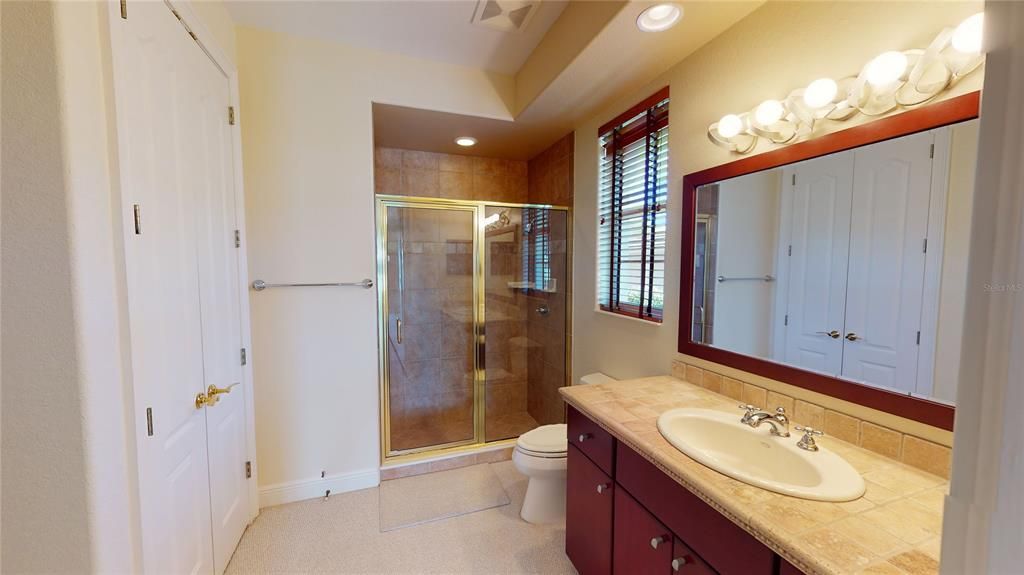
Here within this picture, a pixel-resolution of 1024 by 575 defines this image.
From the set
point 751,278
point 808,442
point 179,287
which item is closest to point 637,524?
point 808,442

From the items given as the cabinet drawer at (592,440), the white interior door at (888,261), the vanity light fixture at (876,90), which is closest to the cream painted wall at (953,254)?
the white interior door at (888,261)

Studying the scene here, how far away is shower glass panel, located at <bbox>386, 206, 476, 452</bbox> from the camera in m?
2.74

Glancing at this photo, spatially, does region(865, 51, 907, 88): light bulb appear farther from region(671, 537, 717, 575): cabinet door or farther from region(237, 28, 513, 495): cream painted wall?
region(237, 28, 513, 495): cream painted wall

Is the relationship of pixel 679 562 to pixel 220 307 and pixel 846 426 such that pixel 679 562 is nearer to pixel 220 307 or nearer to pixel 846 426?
pixel 846 426

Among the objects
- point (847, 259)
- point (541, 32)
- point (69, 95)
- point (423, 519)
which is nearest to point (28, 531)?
point (69, 95)

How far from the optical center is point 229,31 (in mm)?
1936

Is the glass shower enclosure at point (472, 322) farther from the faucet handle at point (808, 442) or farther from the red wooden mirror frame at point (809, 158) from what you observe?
the faucet handle at point (808, 442)

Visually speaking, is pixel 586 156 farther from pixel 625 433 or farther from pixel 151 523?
pixel 151 523

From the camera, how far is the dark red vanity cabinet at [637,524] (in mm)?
960

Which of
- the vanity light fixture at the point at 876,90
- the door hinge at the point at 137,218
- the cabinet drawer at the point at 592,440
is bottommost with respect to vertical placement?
the cabinet drawer at the point at 592,440

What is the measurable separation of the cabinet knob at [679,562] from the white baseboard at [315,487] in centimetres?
188

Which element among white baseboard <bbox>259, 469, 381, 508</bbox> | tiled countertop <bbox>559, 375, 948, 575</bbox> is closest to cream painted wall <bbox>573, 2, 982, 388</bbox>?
tiled countertop <bbox>559, 375, 948, 575</bbox>

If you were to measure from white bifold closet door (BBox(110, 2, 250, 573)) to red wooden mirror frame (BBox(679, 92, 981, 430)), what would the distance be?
6.68 ft

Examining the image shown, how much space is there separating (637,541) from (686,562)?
0.75 ft
